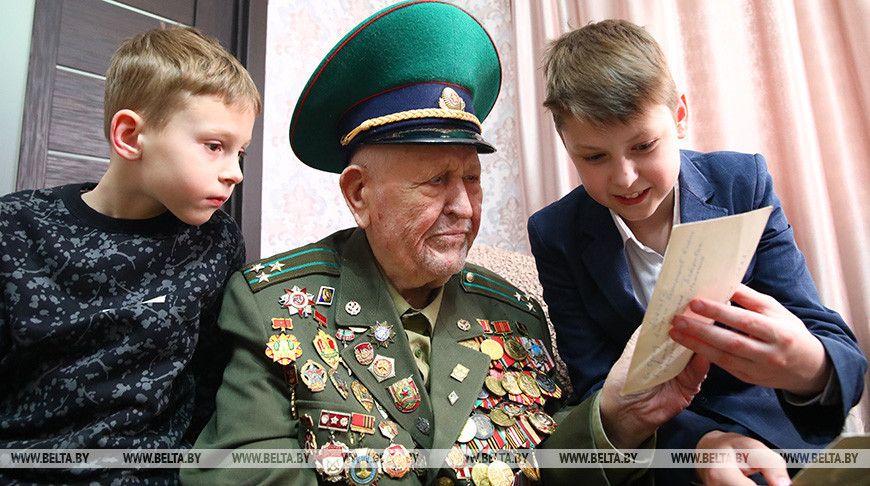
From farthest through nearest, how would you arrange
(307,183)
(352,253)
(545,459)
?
(307,183), (352,253), (545,459)

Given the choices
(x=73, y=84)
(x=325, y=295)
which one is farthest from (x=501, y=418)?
(x=73, y=84)

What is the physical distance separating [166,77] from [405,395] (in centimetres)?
86

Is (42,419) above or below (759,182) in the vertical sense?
below

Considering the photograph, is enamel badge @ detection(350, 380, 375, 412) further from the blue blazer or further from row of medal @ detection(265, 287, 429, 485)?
the blue blazer

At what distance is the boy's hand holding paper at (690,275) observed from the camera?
0.77 m

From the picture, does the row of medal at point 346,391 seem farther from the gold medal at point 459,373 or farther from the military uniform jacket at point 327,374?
the gold medal at point 459,373

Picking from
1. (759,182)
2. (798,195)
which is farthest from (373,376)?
(798,195)

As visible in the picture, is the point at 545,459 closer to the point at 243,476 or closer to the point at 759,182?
the point at 243,476

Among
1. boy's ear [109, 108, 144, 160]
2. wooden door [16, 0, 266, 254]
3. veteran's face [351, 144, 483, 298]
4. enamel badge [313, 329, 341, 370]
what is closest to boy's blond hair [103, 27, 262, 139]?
boy's ear [109, 108, 144, 160]

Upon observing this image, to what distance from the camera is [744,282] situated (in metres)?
1.24

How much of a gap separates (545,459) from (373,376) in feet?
1.46

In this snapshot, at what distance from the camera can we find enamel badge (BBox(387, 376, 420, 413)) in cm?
124

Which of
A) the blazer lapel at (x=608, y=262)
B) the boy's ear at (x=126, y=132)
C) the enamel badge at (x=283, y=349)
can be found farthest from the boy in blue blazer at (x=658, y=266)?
the boy's ear at (x=126, y=132)

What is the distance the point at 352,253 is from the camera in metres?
1.47
